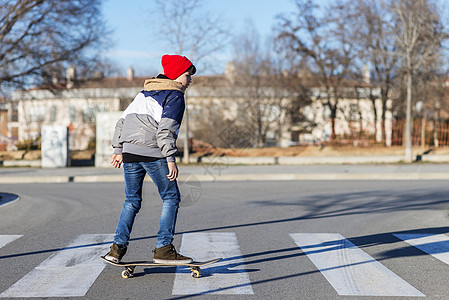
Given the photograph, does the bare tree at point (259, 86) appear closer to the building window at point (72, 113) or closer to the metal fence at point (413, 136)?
the metal fence at point (413, 136)

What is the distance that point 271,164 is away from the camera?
2467cm

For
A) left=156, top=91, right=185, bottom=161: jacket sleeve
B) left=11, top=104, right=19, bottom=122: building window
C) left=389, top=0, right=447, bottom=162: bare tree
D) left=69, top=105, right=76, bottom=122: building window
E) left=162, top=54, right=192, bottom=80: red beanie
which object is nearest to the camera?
left=156, top=91, right=185, bottom=161: jacket sleeve

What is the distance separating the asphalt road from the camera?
15.0ft

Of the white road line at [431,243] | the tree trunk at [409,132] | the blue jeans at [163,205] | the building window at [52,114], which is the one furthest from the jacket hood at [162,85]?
the building window at [52,114]

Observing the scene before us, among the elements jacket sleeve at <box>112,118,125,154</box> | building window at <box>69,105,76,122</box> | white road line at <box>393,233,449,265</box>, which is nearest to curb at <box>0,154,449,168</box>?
white road line at <box>393,233,449,265</box>

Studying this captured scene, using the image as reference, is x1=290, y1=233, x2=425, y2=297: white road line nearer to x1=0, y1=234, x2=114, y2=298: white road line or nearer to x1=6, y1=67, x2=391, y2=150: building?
x1=0, y1=234, x2=114, y2=298: white road line

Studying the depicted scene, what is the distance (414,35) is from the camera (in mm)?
23688

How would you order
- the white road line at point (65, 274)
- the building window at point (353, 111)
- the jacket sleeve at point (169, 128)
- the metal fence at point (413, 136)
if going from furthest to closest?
the building window at point (353, 111)
the metal fence at point (413, 136)
the jacket sleeve at point (169, 128)
the white road line at point (65, 274)

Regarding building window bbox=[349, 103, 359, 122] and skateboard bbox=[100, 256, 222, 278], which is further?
building window bbox=[349, 103, 359, 122]

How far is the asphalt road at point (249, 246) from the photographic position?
15.0ft

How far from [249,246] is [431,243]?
2342mm

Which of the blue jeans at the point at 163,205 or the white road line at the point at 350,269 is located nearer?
the white road line at the point at 350,269

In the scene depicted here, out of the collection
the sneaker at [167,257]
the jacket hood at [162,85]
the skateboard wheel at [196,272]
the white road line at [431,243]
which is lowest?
the white road line at [431,243]

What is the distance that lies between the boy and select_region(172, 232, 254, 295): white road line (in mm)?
272
